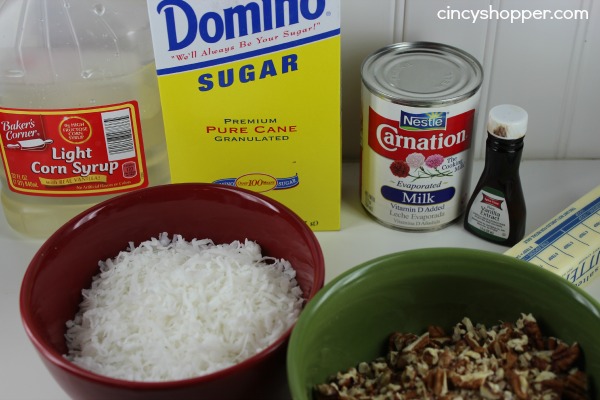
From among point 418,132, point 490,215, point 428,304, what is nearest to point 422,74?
point 418,132

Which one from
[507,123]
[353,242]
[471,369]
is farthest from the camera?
[353,242]

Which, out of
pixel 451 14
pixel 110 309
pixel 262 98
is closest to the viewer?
pixel 110 309

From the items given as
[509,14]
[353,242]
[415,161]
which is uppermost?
[509,14]

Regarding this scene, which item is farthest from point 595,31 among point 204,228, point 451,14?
point 204,228

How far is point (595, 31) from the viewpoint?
118 cm

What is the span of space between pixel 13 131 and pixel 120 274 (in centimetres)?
24

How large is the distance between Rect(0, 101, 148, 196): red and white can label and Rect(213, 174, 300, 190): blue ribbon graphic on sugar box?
10 centimetres

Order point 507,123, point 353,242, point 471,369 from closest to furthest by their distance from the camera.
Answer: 1. point 471,369
2. point 507,123
3. point 353,242

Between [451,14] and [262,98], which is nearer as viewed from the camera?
[262,98]

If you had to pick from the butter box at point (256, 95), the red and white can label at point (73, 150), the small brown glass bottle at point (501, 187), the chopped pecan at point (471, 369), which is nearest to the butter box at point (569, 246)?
the small brown glass bottle at point (501, 187)

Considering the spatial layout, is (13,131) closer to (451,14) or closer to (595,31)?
(451,14)

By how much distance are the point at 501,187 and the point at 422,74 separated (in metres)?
0.17

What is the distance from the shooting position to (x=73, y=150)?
109 cm

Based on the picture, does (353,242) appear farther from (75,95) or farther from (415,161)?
(75,95)
